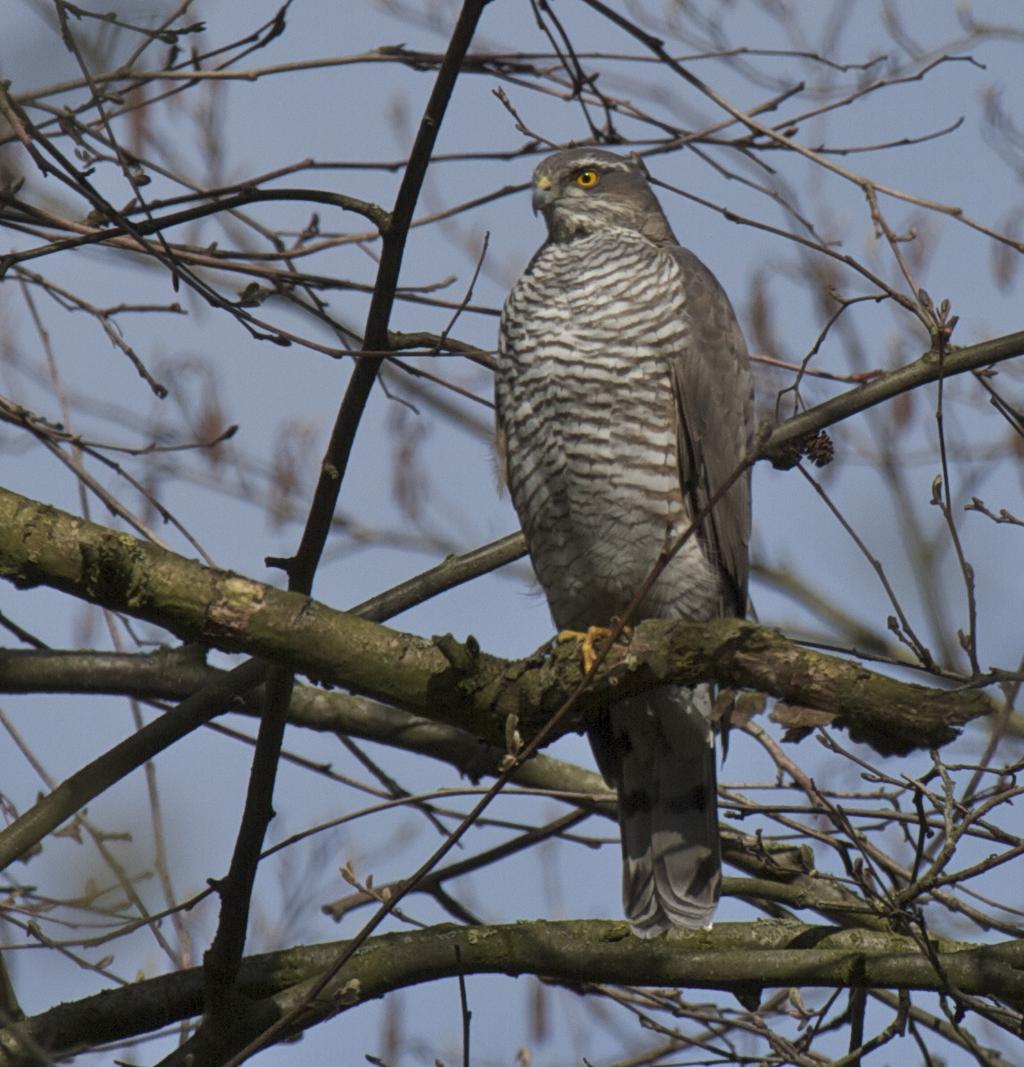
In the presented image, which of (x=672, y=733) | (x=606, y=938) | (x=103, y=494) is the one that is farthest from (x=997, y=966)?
(x=103, y=494)

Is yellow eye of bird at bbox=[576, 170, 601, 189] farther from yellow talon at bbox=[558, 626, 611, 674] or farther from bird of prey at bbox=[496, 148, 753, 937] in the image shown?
yellow talon at bbox=[558, 626, 611, 674]

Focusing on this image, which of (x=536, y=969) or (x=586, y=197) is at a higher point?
(x=586, y=197)

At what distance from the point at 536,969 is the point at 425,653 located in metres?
0.81

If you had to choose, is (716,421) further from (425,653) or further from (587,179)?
(425,653)

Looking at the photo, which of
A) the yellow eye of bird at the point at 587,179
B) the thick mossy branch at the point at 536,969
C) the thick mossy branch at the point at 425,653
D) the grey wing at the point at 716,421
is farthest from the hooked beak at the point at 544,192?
the thick mossy branch at the point at 536,969

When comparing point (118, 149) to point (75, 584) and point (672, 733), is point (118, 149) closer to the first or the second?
point (75, 584)

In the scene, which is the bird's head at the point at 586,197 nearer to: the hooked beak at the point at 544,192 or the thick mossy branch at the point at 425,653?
the hooked beak at the point at 544,192

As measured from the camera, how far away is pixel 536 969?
3307 mm

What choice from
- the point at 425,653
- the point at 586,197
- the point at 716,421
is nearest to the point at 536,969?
the point at 425,653

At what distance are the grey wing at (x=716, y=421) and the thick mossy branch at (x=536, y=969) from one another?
5.06 feet

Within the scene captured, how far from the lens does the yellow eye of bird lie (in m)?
5.39

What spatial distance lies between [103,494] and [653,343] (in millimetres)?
1775

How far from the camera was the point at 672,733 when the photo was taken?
4.66 meters

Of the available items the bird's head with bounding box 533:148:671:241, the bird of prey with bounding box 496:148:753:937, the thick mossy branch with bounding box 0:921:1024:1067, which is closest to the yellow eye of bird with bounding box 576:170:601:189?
the bird's head with bounding box 533:148:671:241
